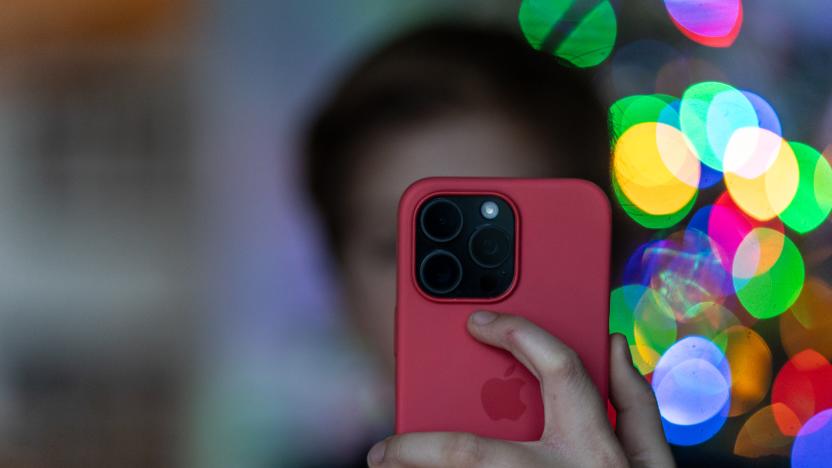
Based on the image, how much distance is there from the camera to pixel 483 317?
0.54 metres

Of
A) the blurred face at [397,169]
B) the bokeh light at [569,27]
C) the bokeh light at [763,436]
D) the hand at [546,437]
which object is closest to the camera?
the hand at [546,437]

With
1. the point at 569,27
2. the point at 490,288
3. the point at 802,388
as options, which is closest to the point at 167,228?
the point at 569,27

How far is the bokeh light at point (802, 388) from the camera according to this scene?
1.37m

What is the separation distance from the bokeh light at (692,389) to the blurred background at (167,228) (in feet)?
1.56

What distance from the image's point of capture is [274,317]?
3.95 ft

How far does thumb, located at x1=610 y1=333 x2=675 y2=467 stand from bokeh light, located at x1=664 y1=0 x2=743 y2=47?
840mm

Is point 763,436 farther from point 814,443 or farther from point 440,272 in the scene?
point 440,272

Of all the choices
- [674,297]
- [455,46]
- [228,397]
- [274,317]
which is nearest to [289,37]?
[455,46]

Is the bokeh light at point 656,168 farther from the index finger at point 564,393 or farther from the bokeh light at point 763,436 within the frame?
the index finger at point 564,393

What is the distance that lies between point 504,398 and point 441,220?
0.12m

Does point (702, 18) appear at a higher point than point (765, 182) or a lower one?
higher

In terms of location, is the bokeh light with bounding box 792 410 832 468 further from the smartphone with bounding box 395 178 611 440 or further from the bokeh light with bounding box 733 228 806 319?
the smartphone with bounding box 395 178 611 440

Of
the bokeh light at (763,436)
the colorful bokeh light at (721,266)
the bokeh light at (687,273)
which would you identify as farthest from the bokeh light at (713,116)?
the bokeh light at (763,436)

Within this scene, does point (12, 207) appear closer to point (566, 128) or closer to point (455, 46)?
point (455, 46)
